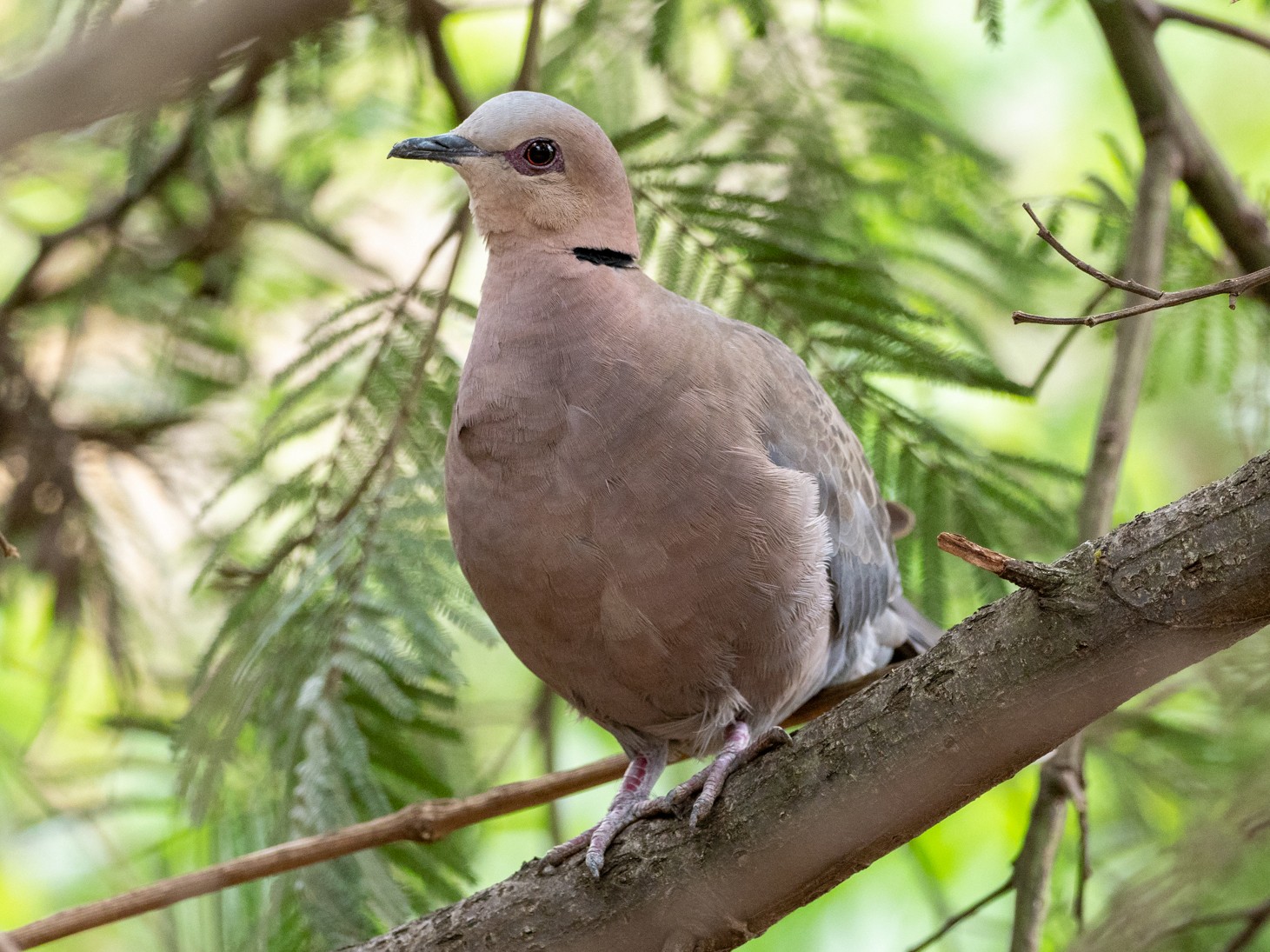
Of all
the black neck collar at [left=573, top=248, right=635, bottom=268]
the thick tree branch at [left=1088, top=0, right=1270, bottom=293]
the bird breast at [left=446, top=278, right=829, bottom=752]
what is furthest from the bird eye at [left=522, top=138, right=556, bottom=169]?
the thick tree branch at [left=1088, top=0, right=1270, bottom=293]

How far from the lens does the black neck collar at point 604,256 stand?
269 centimetres

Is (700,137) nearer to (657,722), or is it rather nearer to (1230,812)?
(657,722)

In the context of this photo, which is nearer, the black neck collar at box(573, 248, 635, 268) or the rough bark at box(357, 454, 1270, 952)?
the rough bark at box(357, 454, 1270, 952)

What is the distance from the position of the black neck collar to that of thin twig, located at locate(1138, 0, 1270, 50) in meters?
1.49

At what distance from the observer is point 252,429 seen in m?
4.39

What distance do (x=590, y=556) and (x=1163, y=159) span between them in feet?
5.97

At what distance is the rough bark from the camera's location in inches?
63.6

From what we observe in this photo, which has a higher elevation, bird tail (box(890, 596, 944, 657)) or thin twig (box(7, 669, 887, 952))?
thin twig (box(7, 669, 887, 952))

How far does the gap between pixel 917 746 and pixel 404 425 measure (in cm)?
167

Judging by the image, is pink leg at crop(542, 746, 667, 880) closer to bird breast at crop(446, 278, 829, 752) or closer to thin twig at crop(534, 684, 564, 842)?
bird breast at crop(446, 278, 829, 752)

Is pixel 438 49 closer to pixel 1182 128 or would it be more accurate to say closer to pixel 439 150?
pixel 439 150

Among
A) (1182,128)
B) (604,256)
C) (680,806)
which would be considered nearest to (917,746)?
(680,806)

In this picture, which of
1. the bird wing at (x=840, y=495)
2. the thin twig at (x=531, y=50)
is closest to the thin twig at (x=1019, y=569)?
the bird wing at (x=840, y=495)

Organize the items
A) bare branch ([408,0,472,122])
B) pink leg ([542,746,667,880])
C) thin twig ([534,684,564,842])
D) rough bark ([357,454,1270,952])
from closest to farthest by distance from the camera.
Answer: rough bark ([357,454,1270,952]) → pink leg ([542,746,667,880]) → bare branch ([408,0,472,122]) → thin twig ([534,684,564,842])
